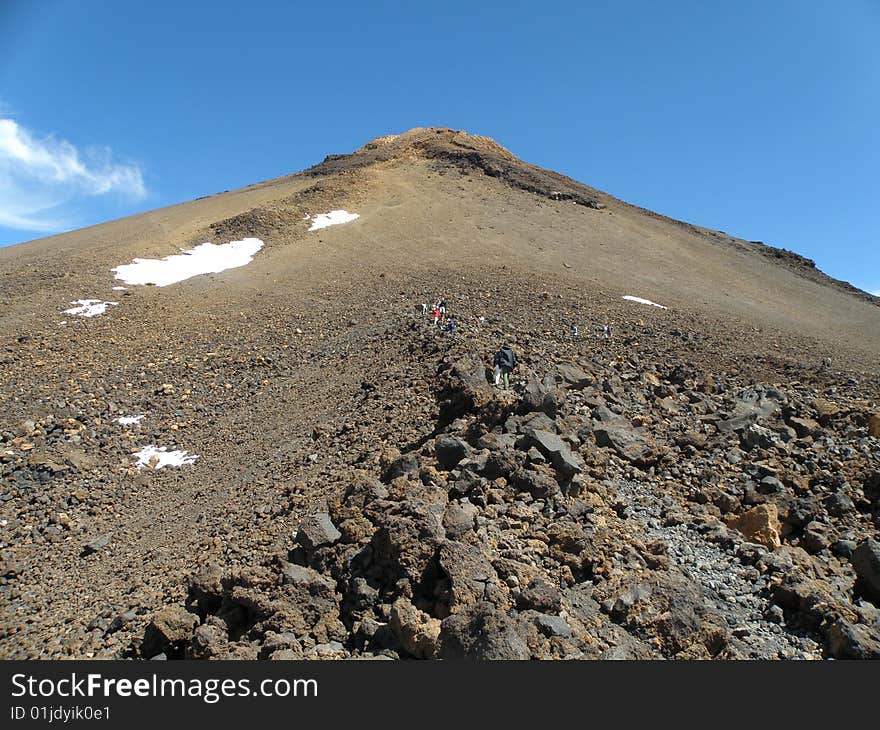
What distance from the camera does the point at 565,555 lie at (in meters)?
5.50

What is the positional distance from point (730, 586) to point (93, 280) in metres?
23.1

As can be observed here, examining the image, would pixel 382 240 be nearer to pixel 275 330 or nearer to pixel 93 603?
pixel 275 330

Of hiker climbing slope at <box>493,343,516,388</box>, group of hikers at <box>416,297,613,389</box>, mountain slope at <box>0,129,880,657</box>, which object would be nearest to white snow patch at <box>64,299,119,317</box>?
mountain slope at <box>0,129,880,657</box>

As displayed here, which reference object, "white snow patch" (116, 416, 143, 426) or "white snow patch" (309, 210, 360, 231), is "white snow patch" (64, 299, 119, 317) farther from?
"white snow patch" (309, 210, 360, 231)

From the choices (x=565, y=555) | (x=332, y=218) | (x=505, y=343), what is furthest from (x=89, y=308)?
(x=565, y=555)

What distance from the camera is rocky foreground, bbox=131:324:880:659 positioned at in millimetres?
4672

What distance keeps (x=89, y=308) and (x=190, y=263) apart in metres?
6.26

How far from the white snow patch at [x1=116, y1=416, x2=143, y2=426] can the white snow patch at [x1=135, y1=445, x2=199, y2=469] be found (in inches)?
42.7

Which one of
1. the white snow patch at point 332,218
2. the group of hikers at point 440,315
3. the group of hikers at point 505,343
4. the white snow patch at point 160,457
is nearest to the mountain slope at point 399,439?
the white snow patch at point 160,457

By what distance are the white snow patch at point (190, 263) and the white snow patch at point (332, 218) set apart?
Result: 3.37 metres

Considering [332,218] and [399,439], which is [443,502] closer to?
[399,439]

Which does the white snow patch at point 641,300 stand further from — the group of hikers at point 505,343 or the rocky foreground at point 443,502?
the rocky foreground at point 443,502

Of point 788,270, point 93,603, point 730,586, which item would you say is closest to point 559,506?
point 730,586

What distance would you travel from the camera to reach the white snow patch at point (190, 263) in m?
21.8
